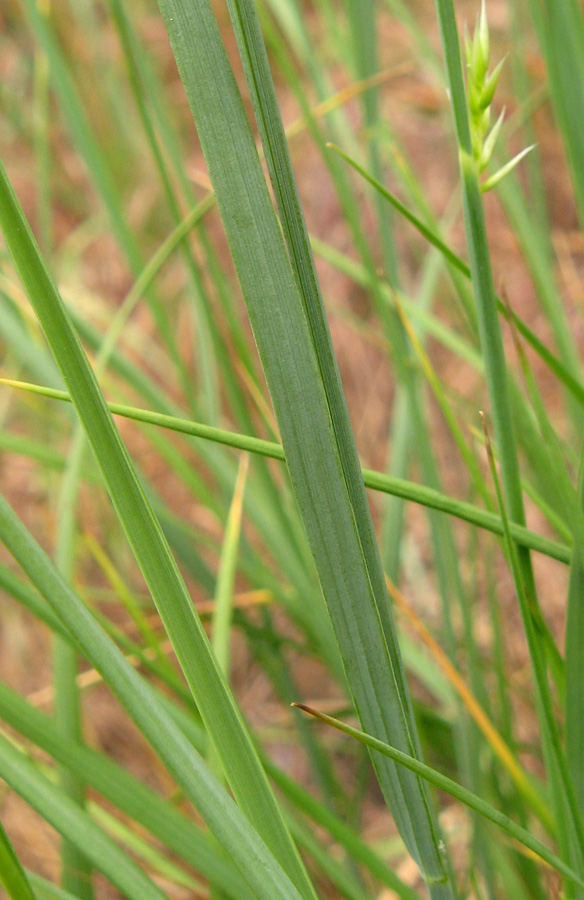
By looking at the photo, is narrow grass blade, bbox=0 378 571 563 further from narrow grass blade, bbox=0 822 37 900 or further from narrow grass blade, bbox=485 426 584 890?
narrow grass blade, bbox=0 822 37 900

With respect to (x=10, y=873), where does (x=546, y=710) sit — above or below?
above

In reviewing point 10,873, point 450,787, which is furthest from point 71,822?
point 450,787

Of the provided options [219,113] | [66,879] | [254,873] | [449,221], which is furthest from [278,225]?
Answer: [449,221]

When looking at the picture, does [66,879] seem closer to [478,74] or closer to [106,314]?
[478,74]

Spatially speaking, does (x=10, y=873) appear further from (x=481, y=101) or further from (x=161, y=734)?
(x=481, y=101)

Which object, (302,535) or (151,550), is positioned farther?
(302,535)

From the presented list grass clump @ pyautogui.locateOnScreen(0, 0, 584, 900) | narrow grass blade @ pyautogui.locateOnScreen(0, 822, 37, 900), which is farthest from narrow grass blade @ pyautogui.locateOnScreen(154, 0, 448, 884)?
narrow grass blade @ pyautogui.locateOnScreen(0, 822, 37, 900)

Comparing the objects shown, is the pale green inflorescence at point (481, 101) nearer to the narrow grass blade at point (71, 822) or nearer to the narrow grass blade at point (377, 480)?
the narrow grass blade at point (377, 480)

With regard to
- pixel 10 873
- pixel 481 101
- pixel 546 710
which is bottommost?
pixel 10 873
